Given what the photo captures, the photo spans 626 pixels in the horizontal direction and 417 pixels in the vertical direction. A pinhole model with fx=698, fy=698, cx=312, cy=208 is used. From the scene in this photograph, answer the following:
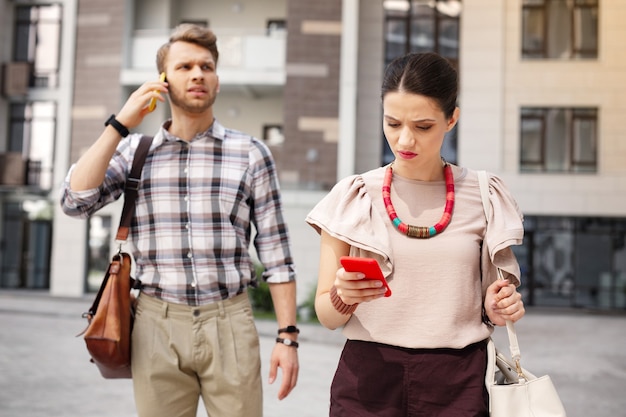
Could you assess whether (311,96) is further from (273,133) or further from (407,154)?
(407,154)

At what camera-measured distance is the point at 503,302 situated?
199 centimetres

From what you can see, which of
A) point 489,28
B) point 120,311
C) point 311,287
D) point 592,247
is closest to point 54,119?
point 311,287

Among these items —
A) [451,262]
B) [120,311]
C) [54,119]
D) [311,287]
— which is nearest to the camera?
[451,262]

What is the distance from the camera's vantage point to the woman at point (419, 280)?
204 centimetres

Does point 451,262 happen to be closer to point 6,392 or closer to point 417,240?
point 417,240

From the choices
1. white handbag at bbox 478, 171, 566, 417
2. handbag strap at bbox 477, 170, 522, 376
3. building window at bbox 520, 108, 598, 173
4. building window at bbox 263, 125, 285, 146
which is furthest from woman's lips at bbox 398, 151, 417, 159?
building window at bbox 520, 108, 598, 173

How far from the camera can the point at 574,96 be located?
21.7 meters

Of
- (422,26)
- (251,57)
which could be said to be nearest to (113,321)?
(251,57)

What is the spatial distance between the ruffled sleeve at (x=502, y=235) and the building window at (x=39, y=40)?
78.4 feet

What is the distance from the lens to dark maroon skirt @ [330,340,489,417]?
2.05 m

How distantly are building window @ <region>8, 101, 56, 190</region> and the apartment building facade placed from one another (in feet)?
0.16

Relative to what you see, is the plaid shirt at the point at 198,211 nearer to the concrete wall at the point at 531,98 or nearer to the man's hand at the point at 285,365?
the man's hand at the point at 285,365

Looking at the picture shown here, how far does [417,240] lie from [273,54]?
1954 centimetres

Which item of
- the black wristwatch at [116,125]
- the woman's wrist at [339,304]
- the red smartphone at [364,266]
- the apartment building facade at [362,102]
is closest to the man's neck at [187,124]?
the black wristwatch at [116,125]
